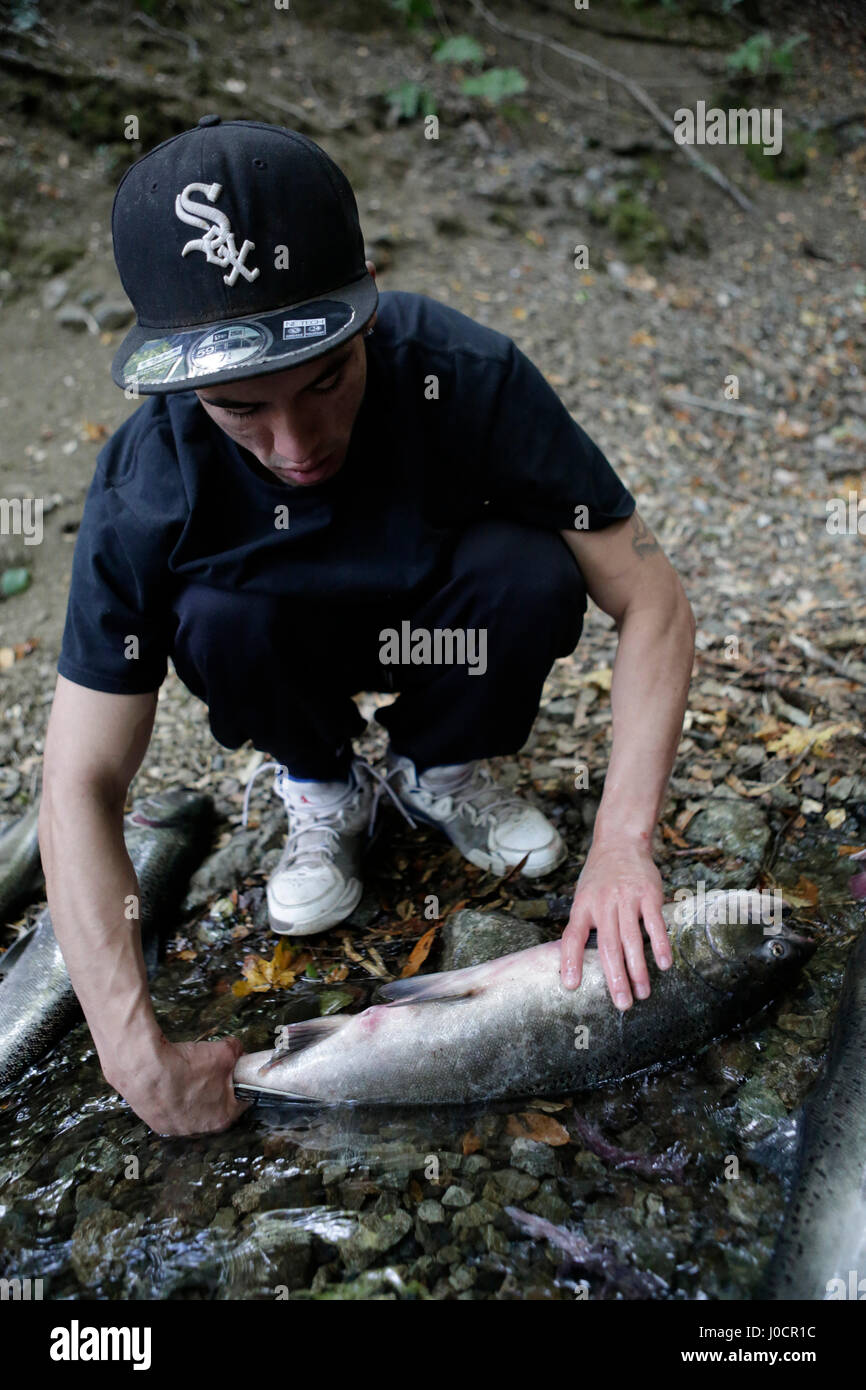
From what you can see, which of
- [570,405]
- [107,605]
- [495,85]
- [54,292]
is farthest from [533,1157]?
[495,85]

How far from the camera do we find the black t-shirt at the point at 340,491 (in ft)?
8.75

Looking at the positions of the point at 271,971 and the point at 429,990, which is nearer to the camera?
the point at 429,990

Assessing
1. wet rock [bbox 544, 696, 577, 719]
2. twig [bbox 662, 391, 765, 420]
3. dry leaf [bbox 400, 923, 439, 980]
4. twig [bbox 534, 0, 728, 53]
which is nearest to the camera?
dry leaf [bbox 400, 923, 439, 980]

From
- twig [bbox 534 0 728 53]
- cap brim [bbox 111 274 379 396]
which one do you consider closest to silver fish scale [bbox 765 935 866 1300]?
cap brim [bbox 111 274 379 396]

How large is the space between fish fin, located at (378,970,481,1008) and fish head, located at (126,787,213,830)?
1.37 m

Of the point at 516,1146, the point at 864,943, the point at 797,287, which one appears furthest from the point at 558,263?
the point at 516,1146

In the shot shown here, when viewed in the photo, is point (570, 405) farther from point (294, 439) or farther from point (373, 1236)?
point (373, 1236)

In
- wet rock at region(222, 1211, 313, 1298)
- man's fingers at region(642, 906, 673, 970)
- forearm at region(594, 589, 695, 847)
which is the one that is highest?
forearm at region(594, 589, 695, 847)

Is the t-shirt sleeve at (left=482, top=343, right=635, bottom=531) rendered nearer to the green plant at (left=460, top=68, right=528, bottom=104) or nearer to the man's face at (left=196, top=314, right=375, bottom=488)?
the man's face at (left=196, top=314, right=375, bottom=488)

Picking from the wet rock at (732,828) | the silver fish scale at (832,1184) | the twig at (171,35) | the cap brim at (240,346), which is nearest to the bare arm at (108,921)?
the cap brim at (240,346)

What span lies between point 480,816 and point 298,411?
171 cm

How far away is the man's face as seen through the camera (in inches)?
86.8

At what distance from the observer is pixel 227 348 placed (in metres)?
2.11
